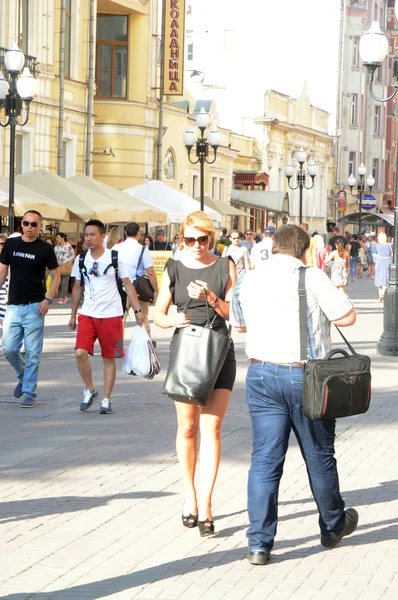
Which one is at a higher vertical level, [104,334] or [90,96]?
[90,96]

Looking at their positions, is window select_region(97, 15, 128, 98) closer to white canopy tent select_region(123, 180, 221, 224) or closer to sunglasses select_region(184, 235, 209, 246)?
white canopy tent select_region(123, 180, 221, 224)

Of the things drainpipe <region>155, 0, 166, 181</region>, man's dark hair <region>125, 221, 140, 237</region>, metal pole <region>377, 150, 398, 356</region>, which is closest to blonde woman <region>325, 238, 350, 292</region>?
metal pole <region>377, 150, 398, 356</region>

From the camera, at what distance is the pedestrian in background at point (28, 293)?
38.1ft

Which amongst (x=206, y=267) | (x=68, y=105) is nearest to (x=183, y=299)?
(x=206, y=267)

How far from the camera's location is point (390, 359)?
1691 cm

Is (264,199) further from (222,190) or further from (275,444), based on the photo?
(275,444)

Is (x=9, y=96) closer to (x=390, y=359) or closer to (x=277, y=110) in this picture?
(x=390, y=359)

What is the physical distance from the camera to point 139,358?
9.92 meters

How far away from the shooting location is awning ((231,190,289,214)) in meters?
51.7

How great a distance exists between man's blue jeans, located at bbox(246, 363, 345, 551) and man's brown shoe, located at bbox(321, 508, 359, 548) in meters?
0.18

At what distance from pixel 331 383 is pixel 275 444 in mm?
447

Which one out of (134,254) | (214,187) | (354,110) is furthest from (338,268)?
(354,110)

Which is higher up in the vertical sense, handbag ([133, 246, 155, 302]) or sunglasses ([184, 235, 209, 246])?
sunglasses ([184, 235, 209, 246])

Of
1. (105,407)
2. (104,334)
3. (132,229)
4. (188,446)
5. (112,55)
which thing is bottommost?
(105,407)
